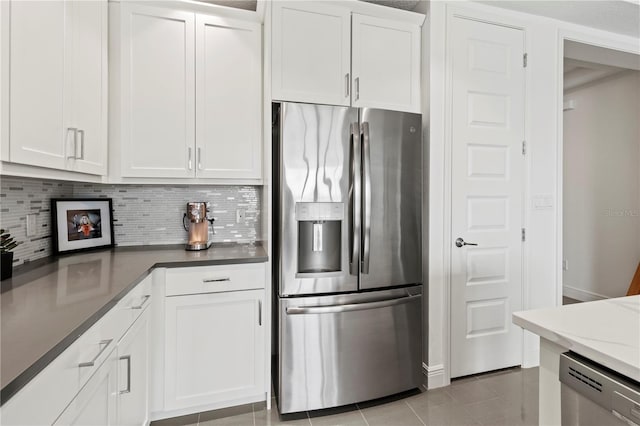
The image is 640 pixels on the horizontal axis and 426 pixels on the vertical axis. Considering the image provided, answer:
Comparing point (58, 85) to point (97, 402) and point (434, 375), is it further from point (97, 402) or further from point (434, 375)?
point (434, 375)

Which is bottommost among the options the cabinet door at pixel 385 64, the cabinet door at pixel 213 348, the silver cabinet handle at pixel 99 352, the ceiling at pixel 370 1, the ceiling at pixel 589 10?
the cabinet door at pixel 213 348

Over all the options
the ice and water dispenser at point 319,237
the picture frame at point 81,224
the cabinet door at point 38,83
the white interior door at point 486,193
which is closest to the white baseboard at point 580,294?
the white interior door at point 486,193

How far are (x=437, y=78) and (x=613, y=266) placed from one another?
11.2ft

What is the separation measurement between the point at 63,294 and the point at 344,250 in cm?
133

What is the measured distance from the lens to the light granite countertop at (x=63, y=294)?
2.46 ft

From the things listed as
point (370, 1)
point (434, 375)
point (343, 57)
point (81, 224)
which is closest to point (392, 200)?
point (343, 57)

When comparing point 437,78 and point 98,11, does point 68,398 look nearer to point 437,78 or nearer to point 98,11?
point 98,11

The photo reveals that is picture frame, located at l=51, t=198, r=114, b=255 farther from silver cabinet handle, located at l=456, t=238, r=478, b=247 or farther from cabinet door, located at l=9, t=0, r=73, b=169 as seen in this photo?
silver cabinet handle, located at l=456, t=238, r=478, b=247

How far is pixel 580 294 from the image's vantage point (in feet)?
13.4

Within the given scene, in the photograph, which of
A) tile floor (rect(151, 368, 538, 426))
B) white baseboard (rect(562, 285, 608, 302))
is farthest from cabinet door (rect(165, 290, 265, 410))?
white baseboard (rect(562, 285, 608, 302))

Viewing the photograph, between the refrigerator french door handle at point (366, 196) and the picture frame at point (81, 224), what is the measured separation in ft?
5.67

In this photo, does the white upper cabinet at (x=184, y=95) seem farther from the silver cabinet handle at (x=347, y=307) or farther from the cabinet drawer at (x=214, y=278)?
the silver cabinet handle at (x=347, y=307)

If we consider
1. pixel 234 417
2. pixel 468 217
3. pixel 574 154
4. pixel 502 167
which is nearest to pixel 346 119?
pixel 468 217

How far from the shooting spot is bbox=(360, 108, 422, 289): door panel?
6.46 feet
